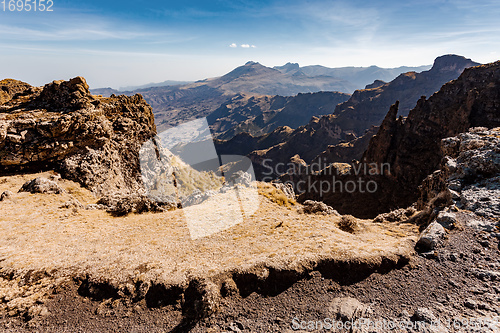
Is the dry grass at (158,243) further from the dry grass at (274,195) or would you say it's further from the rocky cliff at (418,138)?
the rocky cliff at (418,138)

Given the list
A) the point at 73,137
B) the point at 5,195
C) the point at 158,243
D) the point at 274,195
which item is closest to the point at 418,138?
the point at 274,195

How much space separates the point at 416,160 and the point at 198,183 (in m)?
50.7

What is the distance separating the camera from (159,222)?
17531 mm

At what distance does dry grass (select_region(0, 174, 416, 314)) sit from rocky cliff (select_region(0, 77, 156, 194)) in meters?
6.64

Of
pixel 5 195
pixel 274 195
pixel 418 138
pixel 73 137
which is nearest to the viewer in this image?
pixel 5 195

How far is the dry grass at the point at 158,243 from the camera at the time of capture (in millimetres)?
11922

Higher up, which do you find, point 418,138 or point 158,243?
point 418,138

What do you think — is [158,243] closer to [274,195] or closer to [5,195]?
[274,195]

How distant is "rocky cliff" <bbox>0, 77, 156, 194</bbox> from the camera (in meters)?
23.4

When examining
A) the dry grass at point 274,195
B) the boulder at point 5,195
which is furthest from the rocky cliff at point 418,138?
the boulder at point 5,195

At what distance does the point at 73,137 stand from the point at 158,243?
20.4 metres

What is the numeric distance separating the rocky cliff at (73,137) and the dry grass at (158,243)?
21.8 ft

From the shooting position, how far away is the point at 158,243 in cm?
1462

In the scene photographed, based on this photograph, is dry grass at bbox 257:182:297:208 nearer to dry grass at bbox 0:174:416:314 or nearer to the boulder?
dry grass at bbox 0:174:416:314
